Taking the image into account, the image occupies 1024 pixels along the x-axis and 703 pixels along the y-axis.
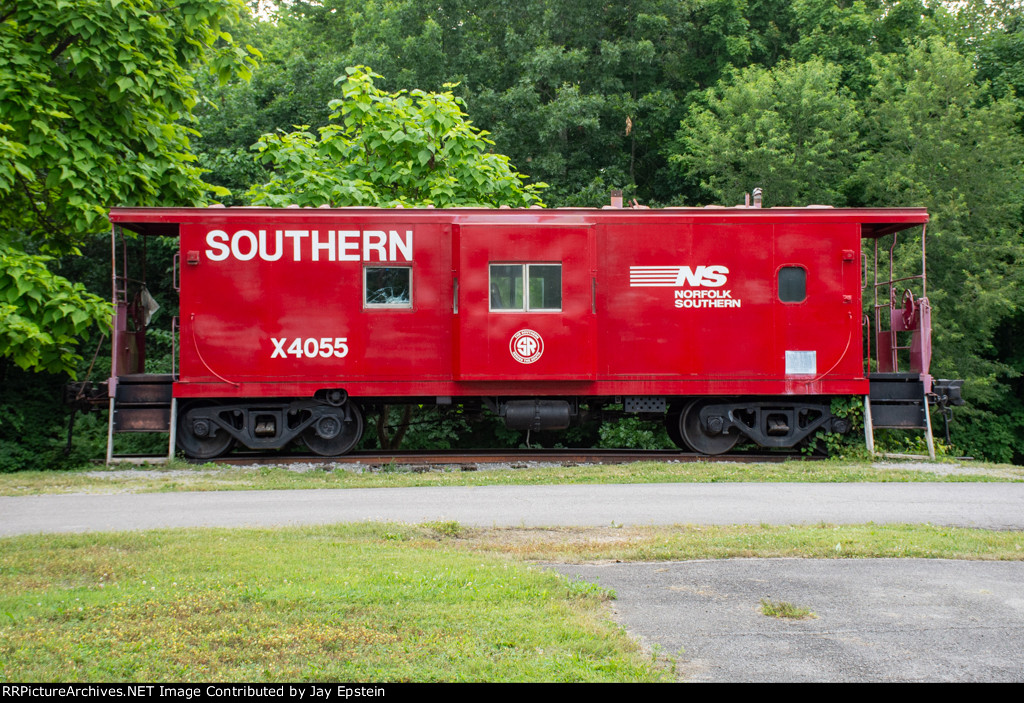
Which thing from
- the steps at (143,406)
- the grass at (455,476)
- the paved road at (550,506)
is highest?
the steps at (143,406)

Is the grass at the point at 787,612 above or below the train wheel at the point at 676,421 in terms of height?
below

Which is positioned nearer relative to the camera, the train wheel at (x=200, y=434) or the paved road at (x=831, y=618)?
the paved road at (x=831, y=618)

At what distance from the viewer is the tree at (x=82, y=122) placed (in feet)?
38.6

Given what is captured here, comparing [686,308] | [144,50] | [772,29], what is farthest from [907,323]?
[772,29]

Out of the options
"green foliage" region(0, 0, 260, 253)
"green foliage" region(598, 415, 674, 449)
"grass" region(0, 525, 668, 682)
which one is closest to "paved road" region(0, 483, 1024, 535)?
"grass" region(0, 525, 668, 682)

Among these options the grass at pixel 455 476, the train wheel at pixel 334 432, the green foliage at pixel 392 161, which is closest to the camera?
the grass at pixel 455 476

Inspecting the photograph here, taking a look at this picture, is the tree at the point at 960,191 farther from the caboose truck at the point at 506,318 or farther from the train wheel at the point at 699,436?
the train wheel at the point at 699,436

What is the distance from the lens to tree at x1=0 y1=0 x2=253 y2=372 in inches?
463

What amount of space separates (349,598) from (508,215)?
27.2 ft

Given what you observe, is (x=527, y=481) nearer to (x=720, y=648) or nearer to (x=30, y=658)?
(x=720, y=648)

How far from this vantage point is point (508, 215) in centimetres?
1284

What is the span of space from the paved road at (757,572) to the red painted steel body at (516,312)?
111 inches

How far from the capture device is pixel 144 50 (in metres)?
12.6

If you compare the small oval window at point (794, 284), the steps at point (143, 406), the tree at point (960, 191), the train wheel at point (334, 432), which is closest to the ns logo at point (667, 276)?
the small oval window at point (794, 284)
